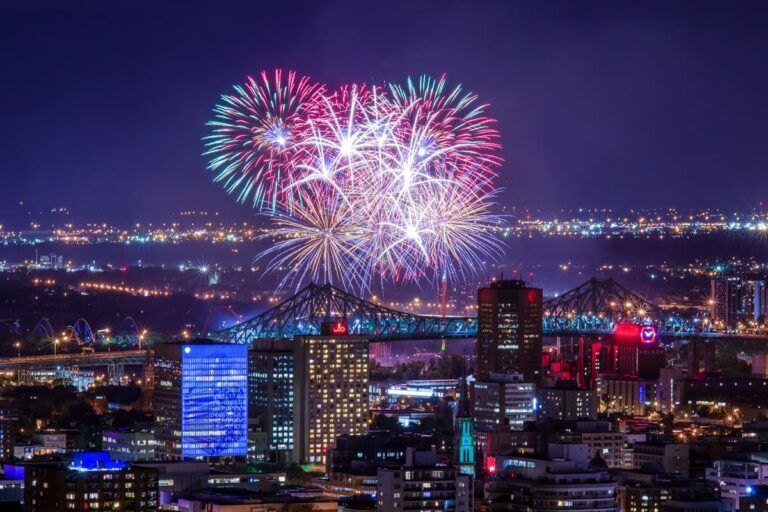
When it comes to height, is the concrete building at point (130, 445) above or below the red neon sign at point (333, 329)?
below

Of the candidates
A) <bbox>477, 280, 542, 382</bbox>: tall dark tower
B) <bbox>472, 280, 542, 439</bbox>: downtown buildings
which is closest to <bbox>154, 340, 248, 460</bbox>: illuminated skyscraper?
<bbox>472, 280, 542, 439</bbox>: downtown buildings

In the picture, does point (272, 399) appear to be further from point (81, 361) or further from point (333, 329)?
point (81, 361)

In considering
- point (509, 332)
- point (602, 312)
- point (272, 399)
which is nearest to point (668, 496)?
point (272, 399)

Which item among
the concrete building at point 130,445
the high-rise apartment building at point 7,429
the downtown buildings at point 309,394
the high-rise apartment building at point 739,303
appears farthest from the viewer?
the high-rise apartment building at point 739,303

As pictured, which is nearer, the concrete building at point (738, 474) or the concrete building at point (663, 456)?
the concrete building at point (738, 474)

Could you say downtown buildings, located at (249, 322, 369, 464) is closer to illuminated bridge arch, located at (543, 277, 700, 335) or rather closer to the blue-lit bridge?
the blue-lit bridge

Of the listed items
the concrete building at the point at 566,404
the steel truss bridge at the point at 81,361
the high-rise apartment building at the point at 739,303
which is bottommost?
the concrete building at the point at 566,404

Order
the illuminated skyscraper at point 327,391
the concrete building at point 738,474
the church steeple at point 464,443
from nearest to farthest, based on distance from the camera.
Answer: the church steeple at point 464,443, the concrete building at point 738,474, the illuminated skyscraper at point 327,391

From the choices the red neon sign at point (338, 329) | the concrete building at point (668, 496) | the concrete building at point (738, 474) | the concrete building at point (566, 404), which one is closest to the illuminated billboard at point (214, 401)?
the red neon sign at point (338, 329)

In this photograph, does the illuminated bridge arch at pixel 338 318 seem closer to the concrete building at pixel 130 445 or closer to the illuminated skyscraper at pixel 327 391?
the illuminated skyscraper at pixel 327 391
